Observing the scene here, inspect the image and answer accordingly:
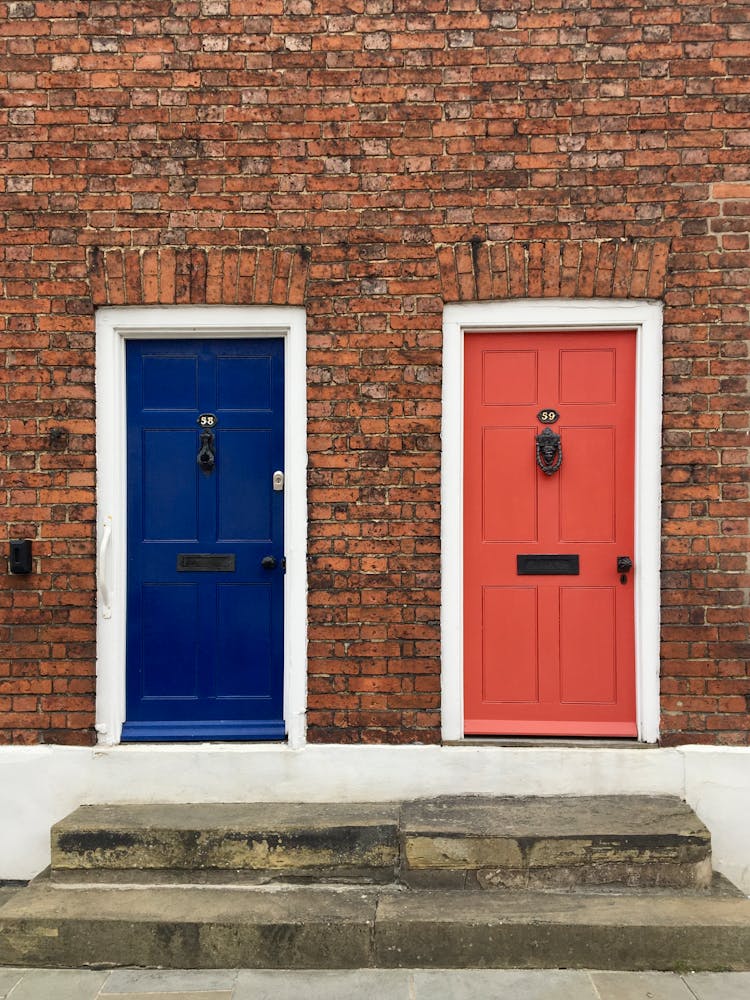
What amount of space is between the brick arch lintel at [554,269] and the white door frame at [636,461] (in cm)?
6

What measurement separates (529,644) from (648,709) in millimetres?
678

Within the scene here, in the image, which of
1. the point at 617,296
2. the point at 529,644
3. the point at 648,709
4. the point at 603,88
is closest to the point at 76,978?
the point at 529,644

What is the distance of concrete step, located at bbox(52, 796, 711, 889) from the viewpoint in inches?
152

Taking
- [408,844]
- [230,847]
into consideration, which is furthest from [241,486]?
[408,844]

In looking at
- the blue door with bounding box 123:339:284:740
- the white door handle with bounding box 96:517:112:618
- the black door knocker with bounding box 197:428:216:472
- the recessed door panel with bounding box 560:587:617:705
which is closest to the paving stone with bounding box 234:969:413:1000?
the blue door with bounding box 123:339:284:740

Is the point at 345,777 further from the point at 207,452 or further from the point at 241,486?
the point at 207,452

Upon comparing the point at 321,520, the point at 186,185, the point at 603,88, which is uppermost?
the point at 603,88

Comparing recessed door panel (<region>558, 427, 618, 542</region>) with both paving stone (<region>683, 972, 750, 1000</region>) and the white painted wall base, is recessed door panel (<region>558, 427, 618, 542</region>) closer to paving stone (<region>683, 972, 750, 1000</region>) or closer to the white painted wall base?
the white painted wall base

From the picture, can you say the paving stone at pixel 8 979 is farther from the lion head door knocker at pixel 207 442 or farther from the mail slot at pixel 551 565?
the mail slot at pixel 551 565

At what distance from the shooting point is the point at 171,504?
14.9 feet

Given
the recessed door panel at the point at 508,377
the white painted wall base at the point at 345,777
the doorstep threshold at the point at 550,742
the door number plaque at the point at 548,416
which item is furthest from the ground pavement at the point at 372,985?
the recessed door panel at the point at 508,377

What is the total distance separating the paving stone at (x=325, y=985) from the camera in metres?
3.36

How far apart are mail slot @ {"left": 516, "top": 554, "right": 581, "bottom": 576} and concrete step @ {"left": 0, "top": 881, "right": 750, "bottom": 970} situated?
155cm

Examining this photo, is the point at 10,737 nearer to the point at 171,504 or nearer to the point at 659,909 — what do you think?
the point at 171,504
